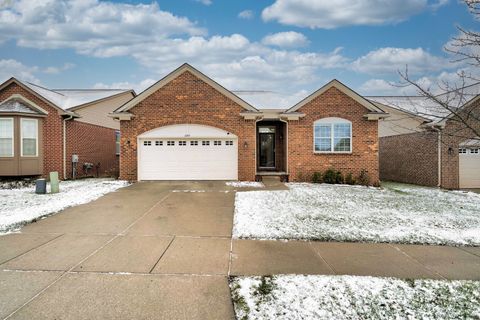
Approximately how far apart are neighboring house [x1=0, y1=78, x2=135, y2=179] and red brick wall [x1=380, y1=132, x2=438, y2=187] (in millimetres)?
19251

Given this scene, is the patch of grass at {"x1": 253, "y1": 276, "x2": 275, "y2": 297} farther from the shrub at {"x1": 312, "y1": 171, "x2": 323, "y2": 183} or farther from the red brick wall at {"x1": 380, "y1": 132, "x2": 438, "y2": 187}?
the red brick wall at {"x1": 380, "y1": 132, "x2": 438, "y2": 187}

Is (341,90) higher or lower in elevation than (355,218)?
higher

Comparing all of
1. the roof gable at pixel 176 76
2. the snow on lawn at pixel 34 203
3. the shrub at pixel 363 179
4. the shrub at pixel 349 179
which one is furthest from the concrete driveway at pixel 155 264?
the shrub at pixel 363 179

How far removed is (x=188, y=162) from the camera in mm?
14281

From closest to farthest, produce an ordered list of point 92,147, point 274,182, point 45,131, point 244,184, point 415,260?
1. point 415,260
2. point 244,184
3. point 274,182
4. point 45,131
5. point 92,147

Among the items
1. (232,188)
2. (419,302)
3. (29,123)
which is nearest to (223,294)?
(419,302)

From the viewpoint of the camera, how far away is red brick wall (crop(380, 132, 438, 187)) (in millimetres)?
15531

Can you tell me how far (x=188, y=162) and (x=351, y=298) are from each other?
1170 cm

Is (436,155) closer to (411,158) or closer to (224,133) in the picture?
(411,158)

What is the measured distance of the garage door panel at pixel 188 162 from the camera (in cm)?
1425

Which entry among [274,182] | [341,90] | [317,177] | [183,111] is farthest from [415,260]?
[183,111]

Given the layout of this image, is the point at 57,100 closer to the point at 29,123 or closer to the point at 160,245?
the point at 29,123

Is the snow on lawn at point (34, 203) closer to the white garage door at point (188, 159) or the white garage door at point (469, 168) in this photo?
the white garage door at point (188, 159)

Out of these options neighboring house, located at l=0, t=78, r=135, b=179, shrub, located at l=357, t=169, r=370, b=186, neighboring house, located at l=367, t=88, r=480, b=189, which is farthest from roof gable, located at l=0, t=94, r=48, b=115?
neighboring house, located at l=367, t=88, r=480, b=189
